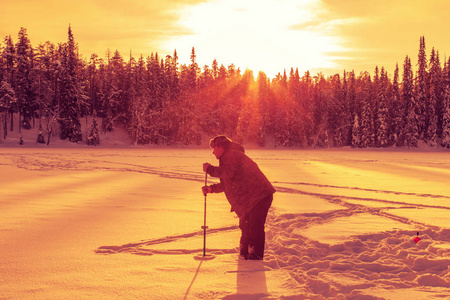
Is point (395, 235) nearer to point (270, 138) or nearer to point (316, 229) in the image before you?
point (316, 229)

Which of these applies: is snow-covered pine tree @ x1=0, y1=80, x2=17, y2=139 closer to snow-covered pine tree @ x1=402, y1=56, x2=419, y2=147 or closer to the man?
the man

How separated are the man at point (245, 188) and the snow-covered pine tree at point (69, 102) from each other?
65.2 metres

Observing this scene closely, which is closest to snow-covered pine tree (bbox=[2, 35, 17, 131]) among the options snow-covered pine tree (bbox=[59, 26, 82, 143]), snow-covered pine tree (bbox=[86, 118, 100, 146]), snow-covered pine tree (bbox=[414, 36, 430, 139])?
snow-covered pine tree (bbox=[59, 26, 82, 143])

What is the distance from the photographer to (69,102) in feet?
214

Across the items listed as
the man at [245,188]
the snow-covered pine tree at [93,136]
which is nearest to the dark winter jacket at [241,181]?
the man at [245,188]

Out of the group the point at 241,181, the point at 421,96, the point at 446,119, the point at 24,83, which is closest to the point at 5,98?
the point at 24,83

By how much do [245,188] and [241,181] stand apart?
109 mm

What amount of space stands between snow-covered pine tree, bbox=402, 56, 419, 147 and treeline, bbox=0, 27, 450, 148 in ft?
0.66

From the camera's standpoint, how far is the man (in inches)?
203

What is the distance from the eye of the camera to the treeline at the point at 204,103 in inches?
2726

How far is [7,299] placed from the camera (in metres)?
3.88

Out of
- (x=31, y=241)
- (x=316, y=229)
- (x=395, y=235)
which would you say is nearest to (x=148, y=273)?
(x=31, y=241)

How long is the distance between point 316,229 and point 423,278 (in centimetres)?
271

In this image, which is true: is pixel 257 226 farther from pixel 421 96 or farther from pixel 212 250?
pixel 421 96
